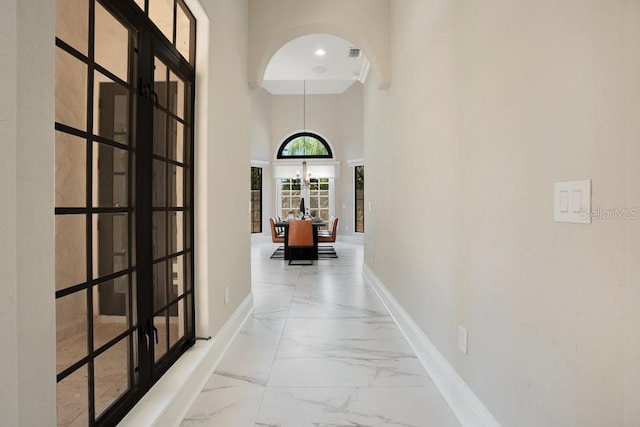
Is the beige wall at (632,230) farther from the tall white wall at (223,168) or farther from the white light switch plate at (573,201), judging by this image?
the tall white wall at (223,168)

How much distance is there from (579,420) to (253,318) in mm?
2773

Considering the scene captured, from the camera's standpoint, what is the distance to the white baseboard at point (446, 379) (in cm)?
158

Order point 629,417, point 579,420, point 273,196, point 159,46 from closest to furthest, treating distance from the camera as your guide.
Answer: point 629,417 → point 579,420 → point 159,46 → point 273,196

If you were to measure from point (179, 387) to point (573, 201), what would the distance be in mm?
1867

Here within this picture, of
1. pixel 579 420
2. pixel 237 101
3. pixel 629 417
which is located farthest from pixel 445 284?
pixel 237 101

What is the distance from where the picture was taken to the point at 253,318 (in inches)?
132

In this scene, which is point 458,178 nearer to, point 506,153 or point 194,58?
point 506,153

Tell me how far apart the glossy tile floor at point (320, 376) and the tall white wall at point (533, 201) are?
0.34m

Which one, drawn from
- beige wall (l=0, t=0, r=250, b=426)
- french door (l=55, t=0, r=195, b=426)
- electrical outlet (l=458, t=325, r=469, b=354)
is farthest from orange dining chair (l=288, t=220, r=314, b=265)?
beige wall (l=0, t=0, r=250, b=426)

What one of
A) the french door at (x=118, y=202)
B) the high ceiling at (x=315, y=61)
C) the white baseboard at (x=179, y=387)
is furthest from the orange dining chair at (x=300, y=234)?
the french door at (x=118, y=202)

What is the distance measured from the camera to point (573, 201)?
1001mm

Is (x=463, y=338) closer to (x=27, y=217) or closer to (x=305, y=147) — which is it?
(x=27, y=217)

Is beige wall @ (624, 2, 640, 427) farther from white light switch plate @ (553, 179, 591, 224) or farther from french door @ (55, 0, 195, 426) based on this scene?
french door @ (55, 0, 195, 426)

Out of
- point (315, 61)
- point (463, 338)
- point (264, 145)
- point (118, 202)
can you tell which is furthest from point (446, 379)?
point (264, 145)
